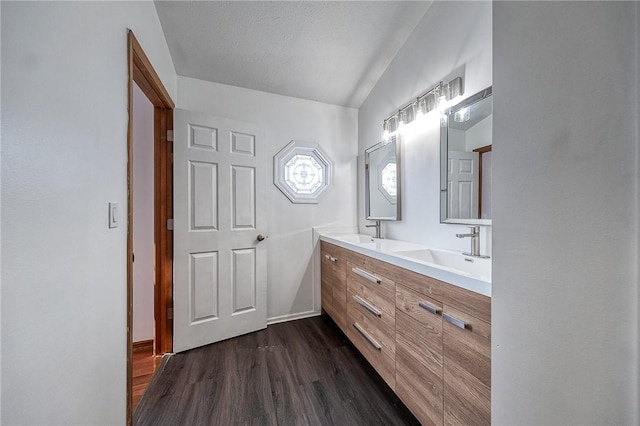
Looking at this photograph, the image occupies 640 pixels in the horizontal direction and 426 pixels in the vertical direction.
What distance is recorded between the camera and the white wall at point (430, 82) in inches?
52.7

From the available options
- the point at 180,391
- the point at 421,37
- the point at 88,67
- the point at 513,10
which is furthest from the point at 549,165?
the point at 180,391

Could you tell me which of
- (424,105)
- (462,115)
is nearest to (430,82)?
(424,105)

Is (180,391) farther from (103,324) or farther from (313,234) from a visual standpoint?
(313,234)

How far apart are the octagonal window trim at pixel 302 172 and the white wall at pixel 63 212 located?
144cm

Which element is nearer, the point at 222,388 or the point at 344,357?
the point at 222,388

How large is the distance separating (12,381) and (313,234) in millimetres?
2118

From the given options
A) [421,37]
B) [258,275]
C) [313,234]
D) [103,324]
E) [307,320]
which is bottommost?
[307,320]

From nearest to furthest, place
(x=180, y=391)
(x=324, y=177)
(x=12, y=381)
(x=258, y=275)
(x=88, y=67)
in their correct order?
1. (x=12, y=381)
2. (x=88, y=67)
3. (x=180, y=391)
4. (x=258, y=275)
5. (x=324, y=177)

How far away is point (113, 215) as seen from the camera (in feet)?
3.25

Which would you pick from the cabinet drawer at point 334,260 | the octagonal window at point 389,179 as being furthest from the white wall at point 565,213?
the octagonal window at point 389,179

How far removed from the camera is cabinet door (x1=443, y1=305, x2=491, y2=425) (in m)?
0.82

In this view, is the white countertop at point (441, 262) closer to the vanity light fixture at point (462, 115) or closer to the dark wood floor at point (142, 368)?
the vanity light fixture at point (462, 115)

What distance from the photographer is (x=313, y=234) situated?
2.55 meters

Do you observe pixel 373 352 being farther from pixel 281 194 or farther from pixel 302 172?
pixel 302 172
